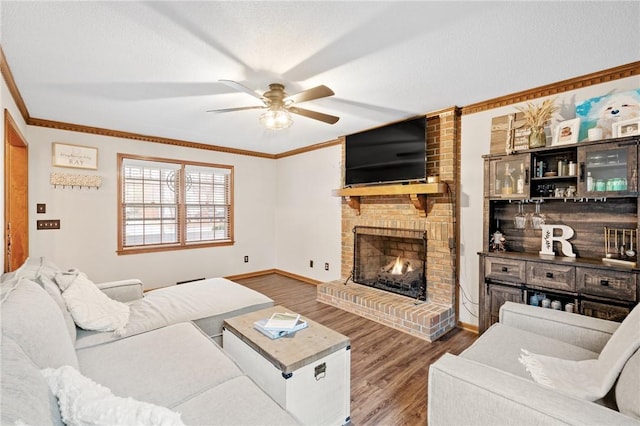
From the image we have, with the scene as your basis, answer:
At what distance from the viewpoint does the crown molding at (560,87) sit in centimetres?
236

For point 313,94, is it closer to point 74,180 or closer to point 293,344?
point 293,344

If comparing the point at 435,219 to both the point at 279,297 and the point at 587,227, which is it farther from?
the point at 279,297

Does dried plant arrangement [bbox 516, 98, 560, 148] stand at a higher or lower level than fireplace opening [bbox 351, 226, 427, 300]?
higher

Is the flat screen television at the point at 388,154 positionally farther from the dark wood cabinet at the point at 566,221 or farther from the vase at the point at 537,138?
the vase at the point at 537,138

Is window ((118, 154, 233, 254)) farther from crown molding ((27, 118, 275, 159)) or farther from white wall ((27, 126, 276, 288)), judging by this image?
crown molding ((27, 118, 275, 159))

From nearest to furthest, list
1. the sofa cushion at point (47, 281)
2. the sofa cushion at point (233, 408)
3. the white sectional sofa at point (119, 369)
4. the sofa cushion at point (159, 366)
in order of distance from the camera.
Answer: the white sectional sofa at point (119, 369)
the sofa cushion at point (233, 408)
the sofa cushion at point (159, 366)
the sofa cushion at point (47, 281)

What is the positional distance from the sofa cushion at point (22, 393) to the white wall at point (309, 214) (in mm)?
4038

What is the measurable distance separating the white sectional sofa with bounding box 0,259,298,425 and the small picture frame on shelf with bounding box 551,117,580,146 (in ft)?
9.53

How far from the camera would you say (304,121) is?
377 centimetres

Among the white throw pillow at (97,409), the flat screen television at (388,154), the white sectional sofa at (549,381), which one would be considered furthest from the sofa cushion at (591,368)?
the flat screen television at (388,154)

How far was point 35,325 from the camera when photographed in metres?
1.30

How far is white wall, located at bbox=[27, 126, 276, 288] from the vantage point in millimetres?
3740

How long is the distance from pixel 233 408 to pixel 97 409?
0.53 m

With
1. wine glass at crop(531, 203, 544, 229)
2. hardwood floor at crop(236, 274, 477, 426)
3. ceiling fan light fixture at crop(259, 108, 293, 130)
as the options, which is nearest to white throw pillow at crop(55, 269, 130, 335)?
hardwood floor at crop(236, 274, 477, 426)
